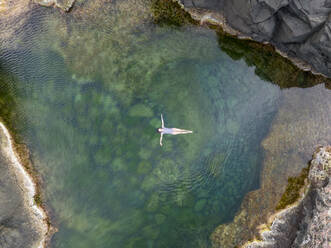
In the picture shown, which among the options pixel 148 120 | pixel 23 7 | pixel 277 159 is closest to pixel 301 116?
pixel 277 159

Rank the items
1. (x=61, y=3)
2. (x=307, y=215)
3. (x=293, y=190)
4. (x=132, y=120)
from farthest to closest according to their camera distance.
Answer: (x=132, y=120) < (x=61, y=3) < (x=293, y=190) < (x=307, y=215)

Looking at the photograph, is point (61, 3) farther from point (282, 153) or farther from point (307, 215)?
point (307, 215)

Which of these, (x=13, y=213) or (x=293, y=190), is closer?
(x=13, y=213)

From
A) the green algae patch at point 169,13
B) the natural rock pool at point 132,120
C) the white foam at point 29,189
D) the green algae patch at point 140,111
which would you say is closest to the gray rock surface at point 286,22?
the green algae patch at point 169,13

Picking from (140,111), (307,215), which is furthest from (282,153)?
(140,111)

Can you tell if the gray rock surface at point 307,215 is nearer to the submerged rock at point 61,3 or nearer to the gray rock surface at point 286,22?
the gray rock surface at point 286,22

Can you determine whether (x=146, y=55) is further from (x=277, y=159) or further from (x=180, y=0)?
(x=277, y=159)
